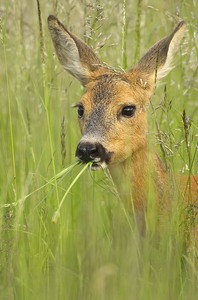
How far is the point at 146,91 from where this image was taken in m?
5.32

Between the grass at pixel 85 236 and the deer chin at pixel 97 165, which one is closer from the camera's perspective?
the grass at pixel 85 236

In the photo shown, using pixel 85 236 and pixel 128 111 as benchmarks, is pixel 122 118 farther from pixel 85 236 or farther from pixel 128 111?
pixel 85 236

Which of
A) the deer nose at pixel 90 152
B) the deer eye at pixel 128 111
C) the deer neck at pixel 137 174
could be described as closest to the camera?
the deer nose at pixel 90 152

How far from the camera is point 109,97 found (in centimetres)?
505

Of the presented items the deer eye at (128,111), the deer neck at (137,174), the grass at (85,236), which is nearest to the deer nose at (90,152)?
the grass at (85,236)

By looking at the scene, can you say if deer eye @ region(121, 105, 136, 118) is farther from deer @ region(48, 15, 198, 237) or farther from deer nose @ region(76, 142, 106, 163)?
deer nose @ region(76, 142, 106, 163)

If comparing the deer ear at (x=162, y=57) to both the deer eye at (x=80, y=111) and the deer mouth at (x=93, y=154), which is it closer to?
the deer eye at (x=80, y=111)

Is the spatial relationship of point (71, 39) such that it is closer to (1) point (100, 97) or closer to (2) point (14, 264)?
(1) point (100, 97)

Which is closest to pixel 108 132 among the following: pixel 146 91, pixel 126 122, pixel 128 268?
pixel 126 122

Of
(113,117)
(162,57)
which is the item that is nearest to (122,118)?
(113,117)

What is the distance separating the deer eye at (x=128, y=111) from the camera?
5055 millimetres

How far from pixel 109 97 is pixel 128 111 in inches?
5.7

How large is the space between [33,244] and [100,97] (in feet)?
4.66

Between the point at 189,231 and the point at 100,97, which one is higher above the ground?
the point at 100,97
